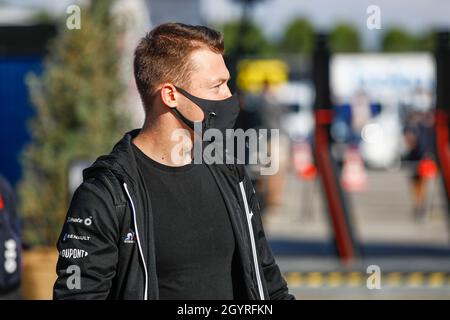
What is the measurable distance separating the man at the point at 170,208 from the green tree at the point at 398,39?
72.4 meters

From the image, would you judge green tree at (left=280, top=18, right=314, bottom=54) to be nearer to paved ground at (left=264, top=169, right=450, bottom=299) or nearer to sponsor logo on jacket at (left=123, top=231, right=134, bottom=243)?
paved ground at (left=264, top=169, right=450, bottom=299)

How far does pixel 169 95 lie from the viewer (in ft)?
10.5

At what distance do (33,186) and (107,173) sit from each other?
5.63 metres

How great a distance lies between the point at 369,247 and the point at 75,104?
4999 millimetres

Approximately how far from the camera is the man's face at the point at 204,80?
318cm

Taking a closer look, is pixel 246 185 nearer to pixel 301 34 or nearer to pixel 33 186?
pixel 33 186

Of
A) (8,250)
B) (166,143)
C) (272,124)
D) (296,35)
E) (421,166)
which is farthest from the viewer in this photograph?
(296,35)

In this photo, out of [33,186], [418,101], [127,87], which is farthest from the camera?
[418,101]

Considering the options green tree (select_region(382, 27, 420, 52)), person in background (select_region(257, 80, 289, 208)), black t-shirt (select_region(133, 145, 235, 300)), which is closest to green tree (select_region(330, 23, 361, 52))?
green tree (select_region(382, 27, 420, 52))

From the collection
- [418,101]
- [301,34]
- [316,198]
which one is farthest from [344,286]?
[301,34]

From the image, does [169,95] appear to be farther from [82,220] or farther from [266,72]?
[266,72]

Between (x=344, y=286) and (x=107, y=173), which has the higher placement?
(x=107, y=173)

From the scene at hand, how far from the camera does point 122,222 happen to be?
2.95m

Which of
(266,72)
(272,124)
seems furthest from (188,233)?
(266,72)
